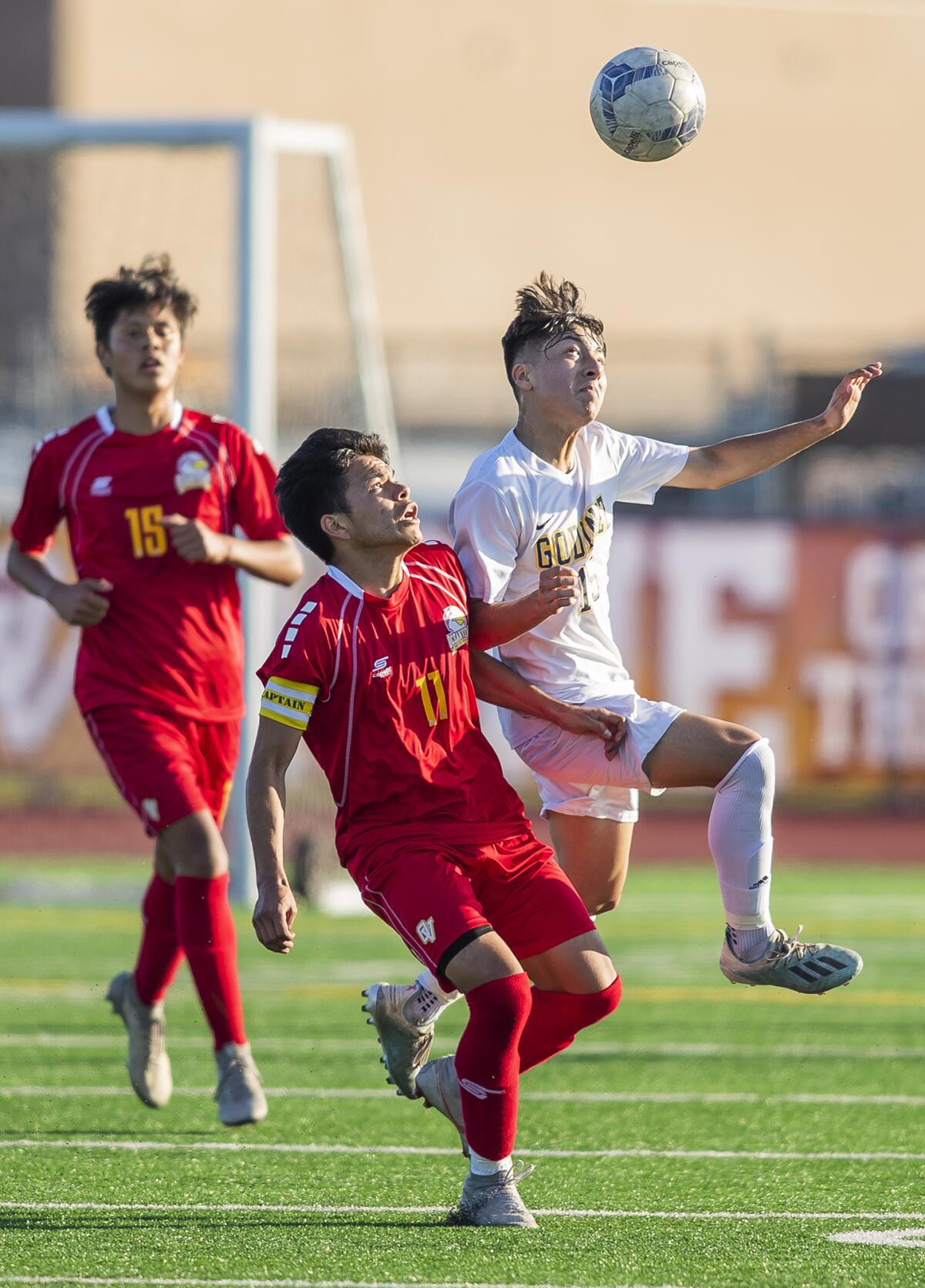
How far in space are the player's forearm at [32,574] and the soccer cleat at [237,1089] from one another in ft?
4.61

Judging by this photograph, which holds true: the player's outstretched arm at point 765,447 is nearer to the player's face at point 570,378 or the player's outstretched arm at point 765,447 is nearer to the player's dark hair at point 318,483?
the player's face at point 570,378

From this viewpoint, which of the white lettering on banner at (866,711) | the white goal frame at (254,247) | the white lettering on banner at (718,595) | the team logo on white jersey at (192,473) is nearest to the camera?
the team logo on white jersey at (192,473)

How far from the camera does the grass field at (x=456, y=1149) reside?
4.09m

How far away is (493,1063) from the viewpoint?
4.41 meters

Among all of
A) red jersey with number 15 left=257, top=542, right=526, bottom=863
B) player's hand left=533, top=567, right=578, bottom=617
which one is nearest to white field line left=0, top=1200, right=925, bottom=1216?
red jersey with number 15 left=257, top=542, right=526, bottom=863

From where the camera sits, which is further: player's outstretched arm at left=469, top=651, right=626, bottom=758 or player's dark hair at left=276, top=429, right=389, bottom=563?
player's outstretched arm at left=469, top=651, right=626, bottom=758

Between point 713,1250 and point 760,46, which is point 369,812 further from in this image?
point 760,46

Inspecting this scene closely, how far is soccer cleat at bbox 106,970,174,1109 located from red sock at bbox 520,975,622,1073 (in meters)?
1.44

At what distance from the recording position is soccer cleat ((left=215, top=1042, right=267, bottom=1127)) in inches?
211

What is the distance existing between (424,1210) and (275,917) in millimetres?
833

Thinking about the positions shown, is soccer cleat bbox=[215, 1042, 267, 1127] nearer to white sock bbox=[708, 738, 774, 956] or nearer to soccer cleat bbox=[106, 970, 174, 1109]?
soccer cleat bbox=[106, 970, 174, 1109]

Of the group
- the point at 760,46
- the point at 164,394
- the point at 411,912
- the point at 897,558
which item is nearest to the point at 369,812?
the point at 411,912

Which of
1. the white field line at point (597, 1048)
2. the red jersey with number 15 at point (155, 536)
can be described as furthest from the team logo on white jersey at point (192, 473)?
the white field line at point (597, 1048)

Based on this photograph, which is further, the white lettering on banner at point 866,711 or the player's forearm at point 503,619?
the white lettering on banner at point 866,711
